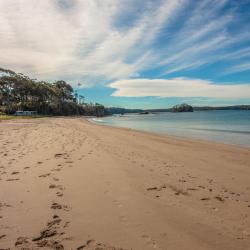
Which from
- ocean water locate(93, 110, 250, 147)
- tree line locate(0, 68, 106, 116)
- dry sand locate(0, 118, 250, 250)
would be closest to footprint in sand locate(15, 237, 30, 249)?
dry sand locate(0, 118, 250, 250)

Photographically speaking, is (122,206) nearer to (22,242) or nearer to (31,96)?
(22,242)

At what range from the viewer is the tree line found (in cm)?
8853

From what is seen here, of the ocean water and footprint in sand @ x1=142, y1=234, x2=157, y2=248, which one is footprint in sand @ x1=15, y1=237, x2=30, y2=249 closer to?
footprint in sand @ x1=142, y1=234, x2=157, y2=248

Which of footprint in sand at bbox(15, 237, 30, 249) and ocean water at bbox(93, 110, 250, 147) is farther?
ocean water at bbox(93, 110, 250, 147)

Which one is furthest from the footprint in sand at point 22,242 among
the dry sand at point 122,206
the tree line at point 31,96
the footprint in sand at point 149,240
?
the tree line at point 31,96

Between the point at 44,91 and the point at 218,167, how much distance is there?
319 ft

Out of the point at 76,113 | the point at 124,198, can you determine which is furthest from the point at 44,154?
the point at 76,113

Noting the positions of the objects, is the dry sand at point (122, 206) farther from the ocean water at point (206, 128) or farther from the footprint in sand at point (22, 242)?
the ocean water at point (206, 128)

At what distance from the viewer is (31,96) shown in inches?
3900

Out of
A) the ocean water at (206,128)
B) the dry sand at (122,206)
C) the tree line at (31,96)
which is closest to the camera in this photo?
the dry sand at (122,206)

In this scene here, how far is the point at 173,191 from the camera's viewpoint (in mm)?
6438

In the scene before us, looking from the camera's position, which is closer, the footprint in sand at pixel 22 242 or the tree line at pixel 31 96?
the footprint in sand at pixel 22 242

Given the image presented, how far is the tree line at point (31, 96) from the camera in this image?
290 ft

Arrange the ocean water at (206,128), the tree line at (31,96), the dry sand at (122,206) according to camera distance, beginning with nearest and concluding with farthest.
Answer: the dry sand at (122,206)
the ocean water at (206,128)
the tree line at (31,96)
